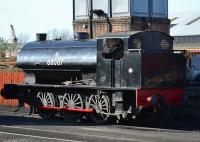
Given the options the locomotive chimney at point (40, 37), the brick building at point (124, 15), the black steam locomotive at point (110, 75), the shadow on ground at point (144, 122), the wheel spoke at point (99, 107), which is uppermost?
the brick building at point (124, 15)

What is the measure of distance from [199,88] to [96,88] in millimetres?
4276

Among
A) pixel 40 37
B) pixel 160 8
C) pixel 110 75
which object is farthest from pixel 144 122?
pixel 160 8

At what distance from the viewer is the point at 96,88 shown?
17.3m

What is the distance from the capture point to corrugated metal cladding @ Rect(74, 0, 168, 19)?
26447 mm

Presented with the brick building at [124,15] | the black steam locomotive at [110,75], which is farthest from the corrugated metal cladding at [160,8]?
the black steam locomotive at [110,75]

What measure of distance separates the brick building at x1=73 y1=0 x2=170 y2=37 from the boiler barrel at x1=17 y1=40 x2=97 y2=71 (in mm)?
6802

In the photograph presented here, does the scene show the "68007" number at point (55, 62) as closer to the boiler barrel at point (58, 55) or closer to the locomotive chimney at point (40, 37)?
the boiler barrel at point (58, 55)

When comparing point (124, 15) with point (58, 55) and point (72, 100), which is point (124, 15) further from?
point (72, 100)

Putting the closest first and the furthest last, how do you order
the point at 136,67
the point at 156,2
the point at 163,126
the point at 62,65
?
the point at 136,67 → the point at 163,126 → the point at 62,65 → the point at 156,2

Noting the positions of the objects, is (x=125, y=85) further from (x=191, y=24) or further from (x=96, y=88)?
(x=191, y=24)

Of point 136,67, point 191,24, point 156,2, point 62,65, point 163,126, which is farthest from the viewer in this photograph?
point 191,24

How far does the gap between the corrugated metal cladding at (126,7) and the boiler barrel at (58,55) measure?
284 inches

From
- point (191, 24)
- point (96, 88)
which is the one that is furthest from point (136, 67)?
point (191, 24)

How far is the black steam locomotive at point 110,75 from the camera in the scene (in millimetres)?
16297
